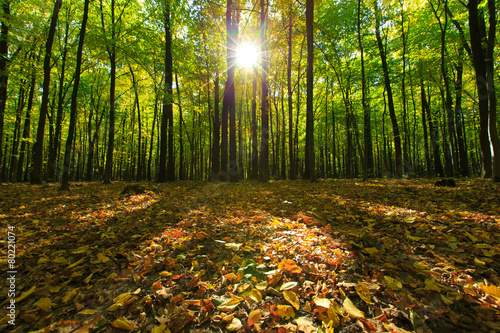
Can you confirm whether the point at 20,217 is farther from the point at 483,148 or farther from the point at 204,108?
the point at 204,108

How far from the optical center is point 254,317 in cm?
129

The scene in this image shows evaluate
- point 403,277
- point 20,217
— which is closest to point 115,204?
point 20,217

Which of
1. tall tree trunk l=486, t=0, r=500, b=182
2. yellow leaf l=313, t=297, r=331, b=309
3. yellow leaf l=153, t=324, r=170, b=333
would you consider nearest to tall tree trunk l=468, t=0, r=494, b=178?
tall tree trunk l=486, t=0, r=500, b=182

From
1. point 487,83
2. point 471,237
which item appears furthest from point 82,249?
point 487,83

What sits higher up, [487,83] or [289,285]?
[487,83]

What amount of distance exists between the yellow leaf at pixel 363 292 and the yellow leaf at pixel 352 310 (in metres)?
0.11

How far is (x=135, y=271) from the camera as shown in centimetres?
194

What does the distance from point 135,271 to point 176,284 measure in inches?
20.7

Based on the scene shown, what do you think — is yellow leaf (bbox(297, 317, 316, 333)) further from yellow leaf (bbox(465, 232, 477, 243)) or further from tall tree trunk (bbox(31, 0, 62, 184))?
tall tree trunk (bbox(31, 0, 62, 184))

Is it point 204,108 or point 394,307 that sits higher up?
point 204,108

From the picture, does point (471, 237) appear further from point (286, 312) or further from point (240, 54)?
point (240, 54)

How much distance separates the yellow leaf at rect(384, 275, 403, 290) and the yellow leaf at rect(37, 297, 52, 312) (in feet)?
8.31

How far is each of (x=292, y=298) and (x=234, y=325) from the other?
460 millimetres

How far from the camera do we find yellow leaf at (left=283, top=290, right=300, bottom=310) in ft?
4.51
